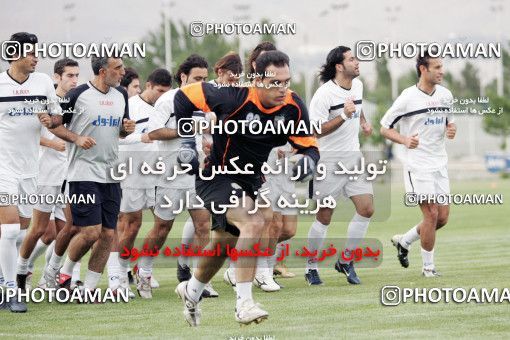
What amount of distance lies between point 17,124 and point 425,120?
5.04m

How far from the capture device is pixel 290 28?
13.6m

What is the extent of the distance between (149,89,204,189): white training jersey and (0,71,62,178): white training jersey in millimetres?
1450

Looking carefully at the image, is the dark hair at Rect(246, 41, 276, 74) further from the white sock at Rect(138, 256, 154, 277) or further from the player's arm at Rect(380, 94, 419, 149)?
the white sock at Rect(138, 256, 154, 277)

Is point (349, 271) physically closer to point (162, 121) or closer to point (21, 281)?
point (162, 121)

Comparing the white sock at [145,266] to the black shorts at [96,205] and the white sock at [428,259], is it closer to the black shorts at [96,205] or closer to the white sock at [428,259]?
the black shorts at [96,205]

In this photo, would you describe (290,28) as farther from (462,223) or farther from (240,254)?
(462,223)

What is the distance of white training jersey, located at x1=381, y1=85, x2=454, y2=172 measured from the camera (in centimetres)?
1397

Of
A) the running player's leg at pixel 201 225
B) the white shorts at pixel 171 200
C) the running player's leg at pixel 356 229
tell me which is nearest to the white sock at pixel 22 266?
the white shorts at pixel 171 200

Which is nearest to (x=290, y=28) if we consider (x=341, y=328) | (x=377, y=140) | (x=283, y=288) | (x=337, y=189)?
(x=337, y=189)

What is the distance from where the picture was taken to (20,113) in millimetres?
11609

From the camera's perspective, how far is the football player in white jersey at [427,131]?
13852 mm

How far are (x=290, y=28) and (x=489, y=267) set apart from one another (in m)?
3.89

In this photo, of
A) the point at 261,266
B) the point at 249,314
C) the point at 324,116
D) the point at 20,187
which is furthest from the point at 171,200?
the point at 249,314

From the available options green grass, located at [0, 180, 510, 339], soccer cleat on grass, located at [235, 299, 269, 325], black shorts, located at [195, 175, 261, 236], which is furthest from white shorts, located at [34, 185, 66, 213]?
soccer cleat on grass, located at [235, 299, 269, 325]
